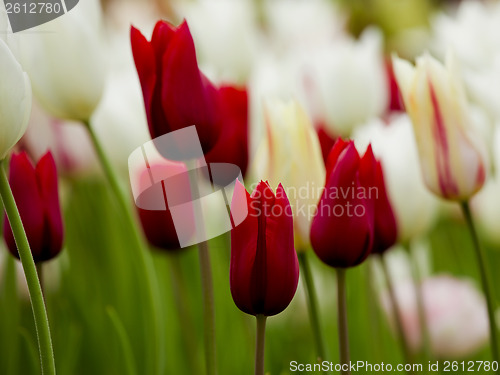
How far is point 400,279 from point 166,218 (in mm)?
389

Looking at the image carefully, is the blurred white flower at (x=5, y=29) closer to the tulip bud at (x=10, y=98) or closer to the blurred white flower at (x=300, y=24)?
the tulip bud at (x=10, y=98)

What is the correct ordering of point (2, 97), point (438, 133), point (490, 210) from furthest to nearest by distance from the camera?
point (490, 210), point (438, 133), point (2, 97)

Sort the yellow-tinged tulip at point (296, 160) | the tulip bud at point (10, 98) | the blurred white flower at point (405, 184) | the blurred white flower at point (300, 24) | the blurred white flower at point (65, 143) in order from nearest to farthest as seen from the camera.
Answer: the tulip bud at point (10, 98)
the yellow-tinged tulip at point (296, 160)
the blurred white flower at point (405, 184)
the blurred white flower at point (65, 143)
the blurred white flower at point (300, 24)

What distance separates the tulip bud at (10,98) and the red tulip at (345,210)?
160 mm

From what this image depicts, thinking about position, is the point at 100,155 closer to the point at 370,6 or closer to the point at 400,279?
the point at 400,279

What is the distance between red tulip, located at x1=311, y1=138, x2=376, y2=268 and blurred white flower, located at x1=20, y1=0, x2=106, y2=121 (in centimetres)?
22

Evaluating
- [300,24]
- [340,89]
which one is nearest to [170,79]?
[340,89]

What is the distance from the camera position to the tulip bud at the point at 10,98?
1.01 ft

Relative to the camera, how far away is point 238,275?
33cm

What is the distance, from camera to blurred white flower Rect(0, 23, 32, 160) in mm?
308

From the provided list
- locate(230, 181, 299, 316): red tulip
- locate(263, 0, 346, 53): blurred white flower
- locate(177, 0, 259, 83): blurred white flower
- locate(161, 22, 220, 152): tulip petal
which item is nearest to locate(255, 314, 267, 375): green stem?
locate(230, 181, 299, 316): red tulip

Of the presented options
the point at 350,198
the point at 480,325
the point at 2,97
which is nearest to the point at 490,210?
the point at 480,325

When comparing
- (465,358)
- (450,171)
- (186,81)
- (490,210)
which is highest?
(186,81)

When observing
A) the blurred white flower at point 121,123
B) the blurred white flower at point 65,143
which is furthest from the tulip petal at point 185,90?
the blurred white flower at point 65,143
